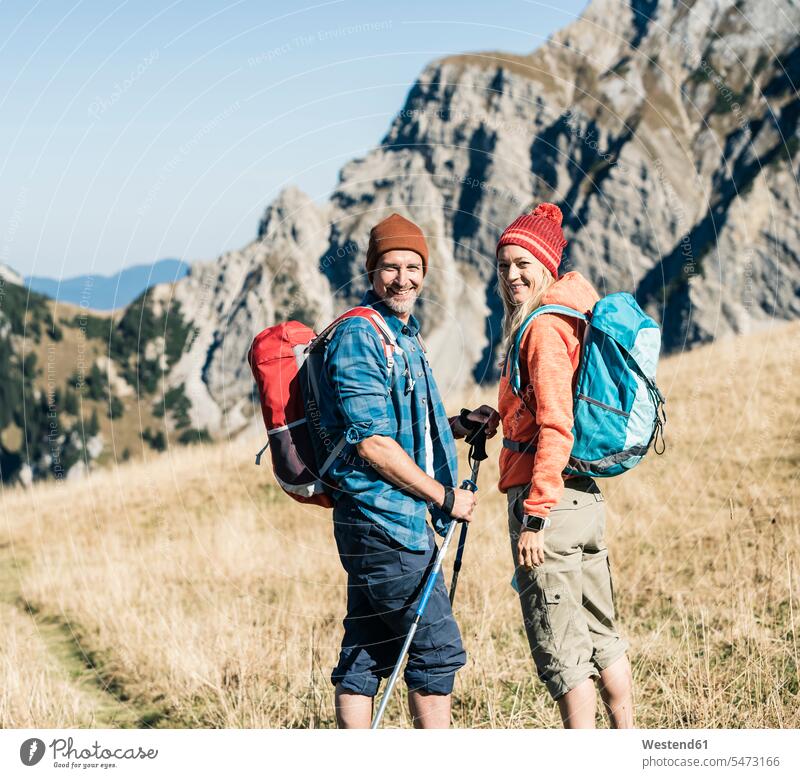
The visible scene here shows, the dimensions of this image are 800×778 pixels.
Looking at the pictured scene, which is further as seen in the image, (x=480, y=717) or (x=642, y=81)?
(x=642, y=81)

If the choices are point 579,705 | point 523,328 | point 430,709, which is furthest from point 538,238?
point 430,709

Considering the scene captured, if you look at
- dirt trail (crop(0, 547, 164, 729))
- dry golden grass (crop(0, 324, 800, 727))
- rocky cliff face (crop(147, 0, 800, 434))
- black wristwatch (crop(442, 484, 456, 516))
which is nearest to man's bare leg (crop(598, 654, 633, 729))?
dry golden grass (crop(0, 324, 800, 727))

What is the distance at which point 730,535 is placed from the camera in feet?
23.1

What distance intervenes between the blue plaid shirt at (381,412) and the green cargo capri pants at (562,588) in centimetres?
46

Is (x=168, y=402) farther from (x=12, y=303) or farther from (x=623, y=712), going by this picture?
(x=623, y=712)

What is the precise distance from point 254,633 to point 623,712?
3285 mm

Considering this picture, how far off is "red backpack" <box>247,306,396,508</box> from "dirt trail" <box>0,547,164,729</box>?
2748 mm

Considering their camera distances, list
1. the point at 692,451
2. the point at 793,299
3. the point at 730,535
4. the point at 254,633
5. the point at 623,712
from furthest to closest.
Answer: the point at 793,299
the point at 692,451
the point at 730,535
the point at 254,633
the point at 623,712

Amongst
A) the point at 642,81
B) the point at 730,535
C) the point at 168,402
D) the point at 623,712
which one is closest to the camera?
the point at 623,712

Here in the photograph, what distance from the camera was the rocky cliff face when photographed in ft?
445

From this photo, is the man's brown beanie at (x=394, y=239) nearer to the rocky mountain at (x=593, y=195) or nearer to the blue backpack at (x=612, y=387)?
the blue backpack at (x=612, y=387)

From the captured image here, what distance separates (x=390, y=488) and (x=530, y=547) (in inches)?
26.2

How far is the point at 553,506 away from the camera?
3.94 meters
